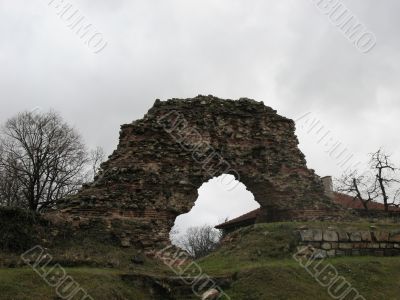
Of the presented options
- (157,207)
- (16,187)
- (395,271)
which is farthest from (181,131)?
(16,187)

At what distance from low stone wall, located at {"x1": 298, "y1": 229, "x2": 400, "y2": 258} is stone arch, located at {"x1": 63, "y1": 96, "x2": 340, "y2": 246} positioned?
3.20 m

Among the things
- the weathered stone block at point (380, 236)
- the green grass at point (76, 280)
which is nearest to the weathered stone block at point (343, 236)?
the weathered stone block at point (380, 236)

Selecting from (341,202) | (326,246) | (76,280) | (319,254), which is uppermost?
(341,202)

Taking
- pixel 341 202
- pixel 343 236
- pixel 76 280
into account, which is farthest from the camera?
pixel 341 202

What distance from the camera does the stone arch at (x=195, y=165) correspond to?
11.6m

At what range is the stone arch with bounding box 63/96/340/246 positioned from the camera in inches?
456

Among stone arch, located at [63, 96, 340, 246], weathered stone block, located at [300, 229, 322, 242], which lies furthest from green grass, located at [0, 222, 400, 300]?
stone arch, located at [63, 96, 340, 246]

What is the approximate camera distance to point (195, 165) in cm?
1276

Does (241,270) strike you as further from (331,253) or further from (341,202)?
(341,202)

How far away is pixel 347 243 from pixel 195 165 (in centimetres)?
468

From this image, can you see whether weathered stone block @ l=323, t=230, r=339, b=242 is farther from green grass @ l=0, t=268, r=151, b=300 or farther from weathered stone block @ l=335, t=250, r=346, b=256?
green grass @ l=0, t=268, r=151, b=300

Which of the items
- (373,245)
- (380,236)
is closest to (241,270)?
(373,245)

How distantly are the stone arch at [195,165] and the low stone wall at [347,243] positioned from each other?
320cm

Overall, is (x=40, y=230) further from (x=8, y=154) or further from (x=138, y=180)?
(x=8, y=154)
